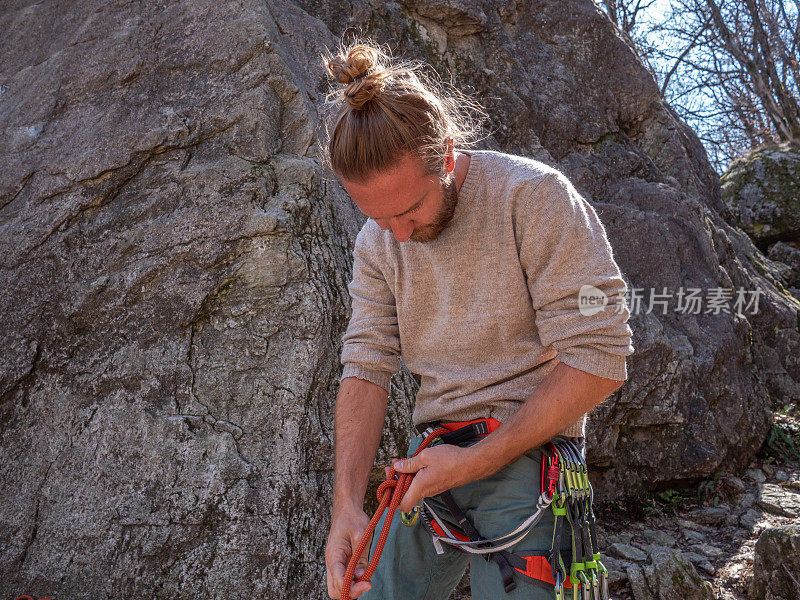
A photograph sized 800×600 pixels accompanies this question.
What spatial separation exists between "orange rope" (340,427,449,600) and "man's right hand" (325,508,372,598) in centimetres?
3

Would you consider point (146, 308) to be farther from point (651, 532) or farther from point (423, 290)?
point (651, 532)

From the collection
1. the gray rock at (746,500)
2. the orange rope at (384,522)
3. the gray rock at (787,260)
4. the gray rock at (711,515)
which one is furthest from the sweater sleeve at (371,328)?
the gray rock at (787,260)

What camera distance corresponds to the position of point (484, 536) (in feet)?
5.55

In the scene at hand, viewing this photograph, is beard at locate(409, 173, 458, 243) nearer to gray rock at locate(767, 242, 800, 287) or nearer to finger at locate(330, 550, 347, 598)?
finger at locate(330, 550, 347, 598)

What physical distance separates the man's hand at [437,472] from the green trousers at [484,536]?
0.13 m

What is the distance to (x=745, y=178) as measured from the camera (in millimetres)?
9109

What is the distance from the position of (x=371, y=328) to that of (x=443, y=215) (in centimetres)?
41

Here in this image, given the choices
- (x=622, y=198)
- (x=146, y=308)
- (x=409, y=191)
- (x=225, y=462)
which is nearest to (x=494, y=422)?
(x=409, y=191)

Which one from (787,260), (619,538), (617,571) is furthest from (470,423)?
(787,260)

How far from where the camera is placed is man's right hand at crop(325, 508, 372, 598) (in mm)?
1629

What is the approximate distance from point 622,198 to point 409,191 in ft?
11.6

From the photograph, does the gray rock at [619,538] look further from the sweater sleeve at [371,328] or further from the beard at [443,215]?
the beard at [443,215]

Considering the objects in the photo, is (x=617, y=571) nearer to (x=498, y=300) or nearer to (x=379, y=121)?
(x=498, y=300)

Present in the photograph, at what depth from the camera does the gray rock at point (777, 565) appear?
2986 millimetres
